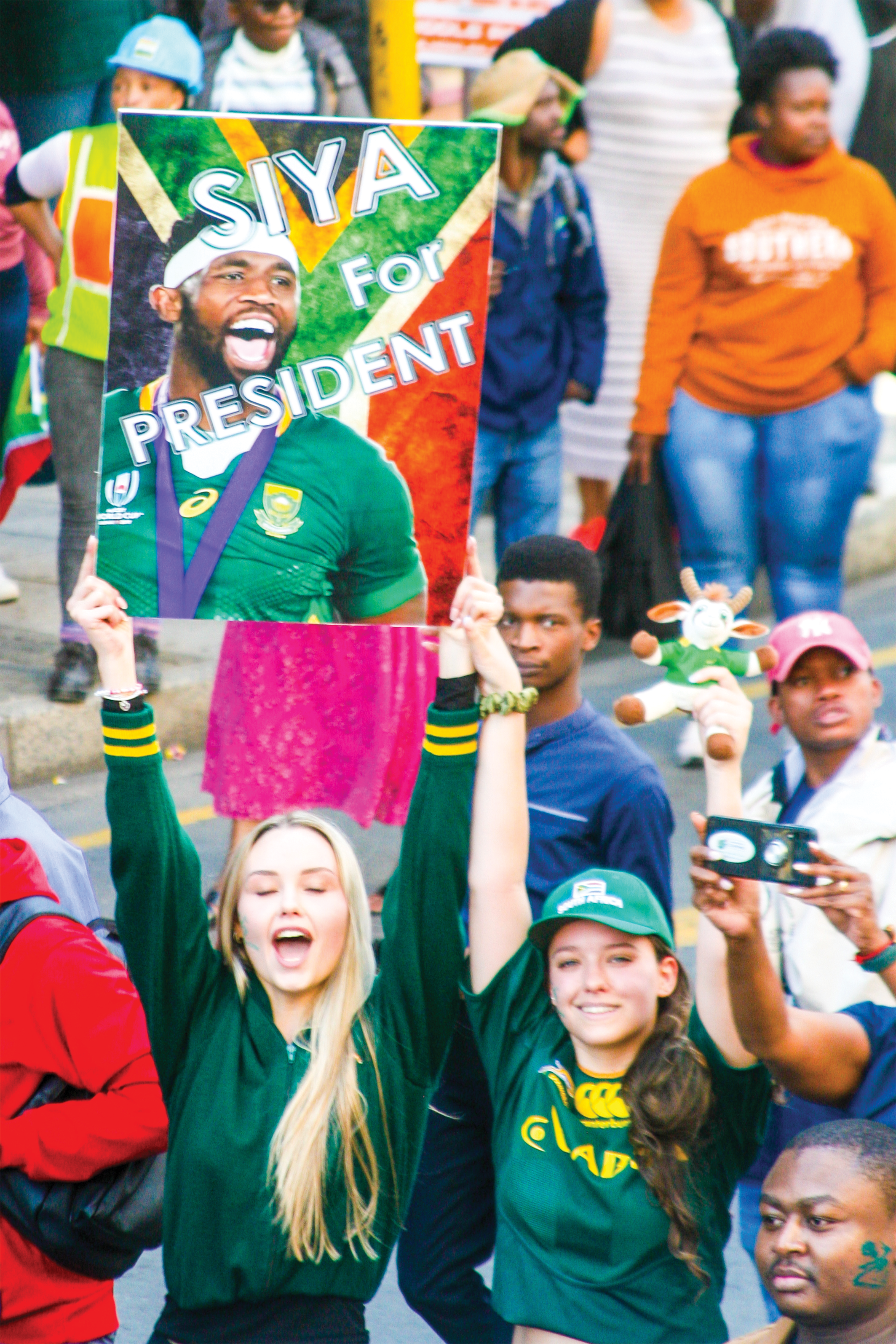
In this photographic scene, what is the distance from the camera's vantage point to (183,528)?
3.33 meters

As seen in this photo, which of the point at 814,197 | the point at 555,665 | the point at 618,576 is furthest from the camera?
the point at 618,576

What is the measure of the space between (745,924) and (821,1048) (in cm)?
32

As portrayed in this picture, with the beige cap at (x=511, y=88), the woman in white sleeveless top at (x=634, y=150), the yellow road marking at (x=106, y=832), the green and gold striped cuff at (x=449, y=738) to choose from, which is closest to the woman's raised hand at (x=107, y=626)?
the green and gold striped cuff at (x=449, y=738)

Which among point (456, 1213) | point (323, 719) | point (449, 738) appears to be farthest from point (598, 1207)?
point (323, 719)

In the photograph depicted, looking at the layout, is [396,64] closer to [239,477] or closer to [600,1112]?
[239,477]

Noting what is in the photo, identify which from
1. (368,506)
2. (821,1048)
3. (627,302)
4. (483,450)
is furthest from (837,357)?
(821,1048)

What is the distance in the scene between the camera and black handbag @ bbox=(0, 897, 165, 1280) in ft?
9.39

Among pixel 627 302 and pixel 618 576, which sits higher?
pixel 627 302

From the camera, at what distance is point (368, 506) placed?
338 cm

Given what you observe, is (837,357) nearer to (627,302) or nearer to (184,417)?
(627,302)

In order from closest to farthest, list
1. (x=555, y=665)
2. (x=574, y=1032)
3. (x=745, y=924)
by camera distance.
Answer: (x=745, y=924) → (x=574, y=1032) → (x=555, y=665)

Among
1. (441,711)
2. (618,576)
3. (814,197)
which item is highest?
(814,197)

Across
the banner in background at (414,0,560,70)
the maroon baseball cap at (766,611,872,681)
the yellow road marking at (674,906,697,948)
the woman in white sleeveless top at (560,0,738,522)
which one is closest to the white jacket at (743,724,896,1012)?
the maroon baseball cap at (766,611,872,681)

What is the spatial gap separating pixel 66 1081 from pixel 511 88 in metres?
4.62
